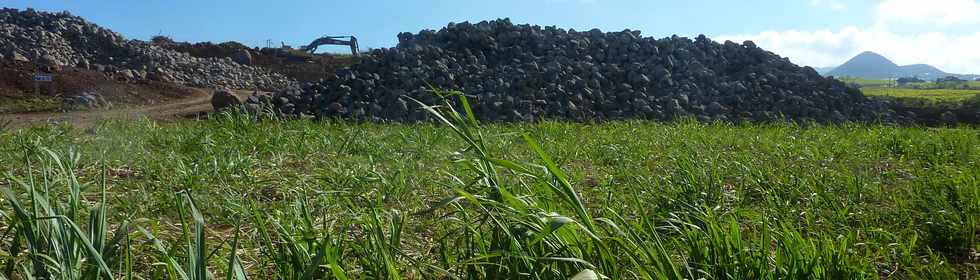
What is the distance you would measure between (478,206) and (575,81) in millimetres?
8440

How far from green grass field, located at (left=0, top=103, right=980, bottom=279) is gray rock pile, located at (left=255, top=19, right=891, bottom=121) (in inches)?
136

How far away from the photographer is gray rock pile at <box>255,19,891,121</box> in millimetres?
9133

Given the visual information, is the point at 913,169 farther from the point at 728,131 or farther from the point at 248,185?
the point at 248,185

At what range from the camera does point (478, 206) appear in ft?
5.04

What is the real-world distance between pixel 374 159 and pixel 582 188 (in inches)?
48.1

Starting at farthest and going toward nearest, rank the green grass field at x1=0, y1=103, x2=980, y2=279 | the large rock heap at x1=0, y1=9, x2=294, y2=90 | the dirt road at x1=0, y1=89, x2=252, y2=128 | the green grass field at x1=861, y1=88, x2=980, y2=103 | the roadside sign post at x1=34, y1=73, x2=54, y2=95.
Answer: the large rock heap at x1=0, y1=9, x2=294, y2=90 → the green grass field at x1=861, y1=88, x2=980, y2=103 → the roadside sign post at x1=34, y1=73, x2=54, y2=95 → the dirt road at x1=0, y1=89, x2=252, y2=128 → the green grass field at x1=0, y1=103, x2=980, y2=279

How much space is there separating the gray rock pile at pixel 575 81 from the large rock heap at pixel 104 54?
7.53 metres

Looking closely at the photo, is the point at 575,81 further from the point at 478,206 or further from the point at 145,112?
the point at 478,206

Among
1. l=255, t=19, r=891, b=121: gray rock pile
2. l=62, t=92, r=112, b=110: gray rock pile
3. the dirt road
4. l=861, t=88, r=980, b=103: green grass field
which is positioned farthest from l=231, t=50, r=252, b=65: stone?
l=861, t=88, r=980, b=103: green grass field

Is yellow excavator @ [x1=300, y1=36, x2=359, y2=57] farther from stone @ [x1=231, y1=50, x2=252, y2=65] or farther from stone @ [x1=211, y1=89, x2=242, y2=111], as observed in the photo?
stone @ [x1=211, y1=89, x2=242, y2=111]

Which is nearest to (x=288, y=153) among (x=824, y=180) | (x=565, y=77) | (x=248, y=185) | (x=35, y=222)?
(x=248, y=185)

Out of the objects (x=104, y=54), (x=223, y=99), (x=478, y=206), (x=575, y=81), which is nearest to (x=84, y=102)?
(x=223, y=99)

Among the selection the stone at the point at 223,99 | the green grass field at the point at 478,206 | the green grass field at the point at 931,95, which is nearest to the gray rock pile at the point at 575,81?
the stone at the point at 223,99

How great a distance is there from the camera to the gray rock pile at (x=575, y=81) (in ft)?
30.0
